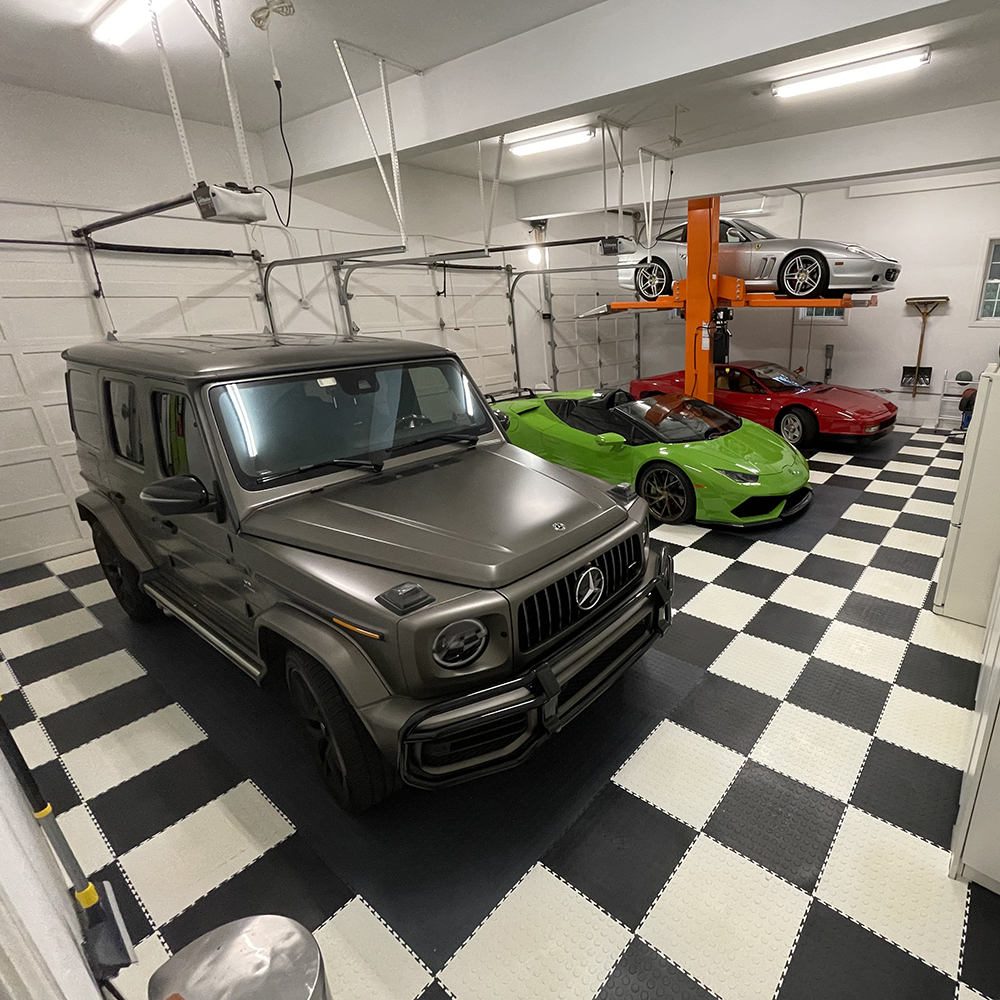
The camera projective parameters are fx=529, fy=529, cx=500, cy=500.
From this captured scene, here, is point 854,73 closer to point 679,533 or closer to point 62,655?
point 679,533

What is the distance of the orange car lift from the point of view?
5570 millimetres

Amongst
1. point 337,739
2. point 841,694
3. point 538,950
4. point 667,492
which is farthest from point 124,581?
point 841,694

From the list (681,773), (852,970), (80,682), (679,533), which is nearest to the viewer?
(852,970)

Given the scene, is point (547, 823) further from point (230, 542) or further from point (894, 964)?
point (230, 542)

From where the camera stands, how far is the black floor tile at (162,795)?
2.05 m

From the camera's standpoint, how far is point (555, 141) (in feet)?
19.2

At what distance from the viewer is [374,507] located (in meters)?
2.09

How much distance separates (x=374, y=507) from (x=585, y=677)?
3.43ft

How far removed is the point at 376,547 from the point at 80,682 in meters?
2.31

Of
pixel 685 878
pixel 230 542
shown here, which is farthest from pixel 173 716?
pixel 685 878

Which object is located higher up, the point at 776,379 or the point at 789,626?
the point at 776,379

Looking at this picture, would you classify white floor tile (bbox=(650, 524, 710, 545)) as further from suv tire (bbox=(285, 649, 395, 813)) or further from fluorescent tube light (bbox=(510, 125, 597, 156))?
fluorescent tube light (bbox=(510, 125, 597, 156))

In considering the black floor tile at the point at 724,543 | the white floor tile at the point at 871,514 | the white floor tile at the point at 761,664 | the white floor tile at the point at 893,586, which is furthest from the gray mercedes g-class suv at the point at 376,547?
the white floor tile at the point at 871,514

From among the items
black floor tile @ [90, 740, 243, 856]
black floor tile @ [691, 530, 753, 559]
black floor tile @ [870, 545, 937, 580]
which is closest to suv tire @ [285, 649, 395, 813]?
black floor tile @ [90, 740, 243, 856]
